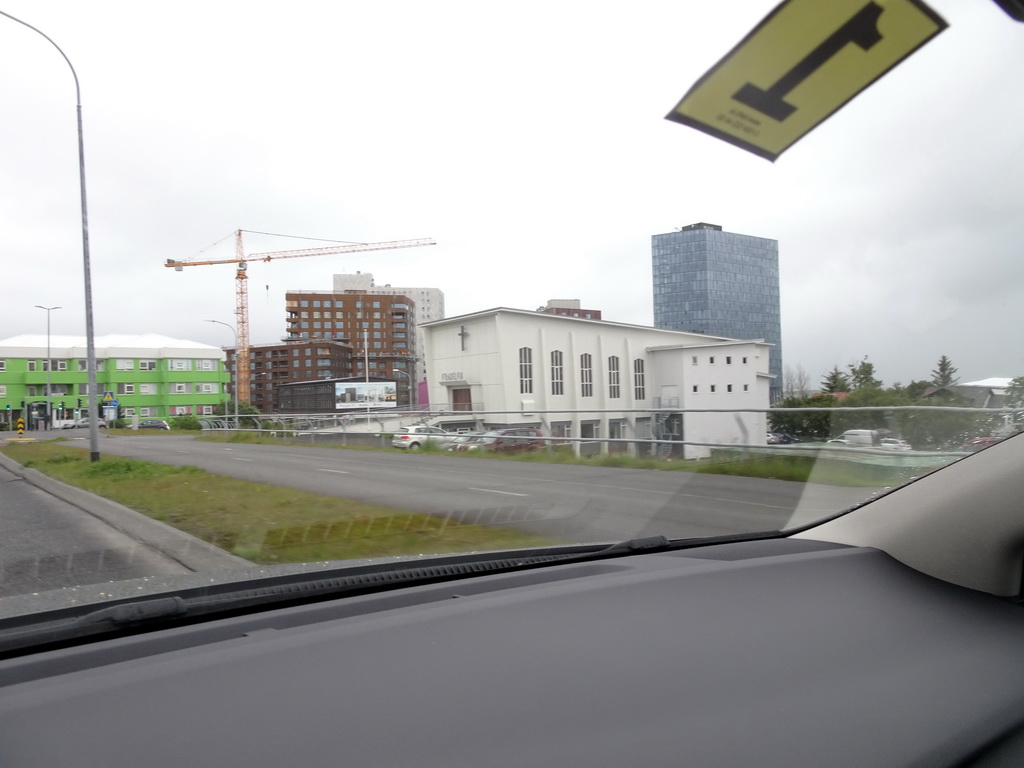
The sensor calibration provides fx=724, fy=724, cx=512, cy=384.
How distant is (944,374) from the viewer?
119 inches

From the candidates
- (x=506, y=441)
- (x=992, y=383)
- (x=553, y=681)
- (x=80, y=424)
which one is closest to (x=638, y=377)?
(x=506, y=441)

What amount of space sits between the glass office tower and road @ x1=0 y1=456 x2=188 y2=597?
3.07m

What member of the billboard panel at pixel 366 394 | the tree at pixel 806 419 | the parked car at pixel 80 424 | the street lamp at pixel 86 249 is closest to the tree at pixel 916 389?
the tree at pixel 806 419

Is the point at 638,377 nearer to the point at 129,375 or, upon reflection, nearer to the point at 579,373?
the point at 579,373

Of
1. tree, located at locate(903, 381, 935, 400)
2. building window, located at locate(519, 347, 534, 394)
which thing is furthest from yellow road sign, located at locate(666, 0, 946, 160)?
building window, located at locate(519, 347, 534, 394)

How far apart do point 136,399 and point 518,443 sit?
280 centimetres

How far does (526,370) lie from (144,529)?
8.43 feet

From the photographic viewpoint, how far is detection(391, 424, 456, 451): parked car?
215 inches

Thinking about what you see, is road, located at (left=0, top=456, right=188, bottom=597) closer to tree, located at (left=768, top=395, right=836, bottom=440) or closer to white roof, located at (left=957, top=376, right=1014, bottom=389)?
white roof, located at (left=957, top=376, right=1014, bottom=389)

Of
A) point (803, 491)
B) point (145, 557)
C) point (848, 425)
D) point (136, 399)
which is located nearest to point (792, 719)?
point (848, 425)

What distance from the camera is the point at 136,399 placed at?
5.15 metres

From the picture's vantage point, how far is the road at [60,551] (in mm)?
3195

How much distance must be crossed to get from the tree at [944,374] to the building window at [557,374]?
7.22ft

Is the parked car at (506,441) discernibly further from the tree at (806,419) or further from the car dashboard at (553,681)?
the car dashboard at (553,681)
